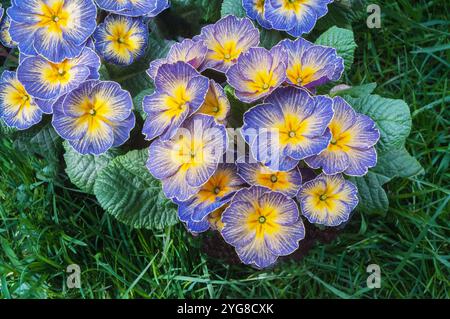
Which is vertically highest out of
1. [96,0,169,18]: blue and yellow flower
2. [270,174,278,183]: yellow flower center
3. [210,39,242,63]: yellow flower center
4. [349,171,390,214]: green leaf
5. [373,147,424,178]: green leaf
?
[96,0,169,18]: blue and yellow flower

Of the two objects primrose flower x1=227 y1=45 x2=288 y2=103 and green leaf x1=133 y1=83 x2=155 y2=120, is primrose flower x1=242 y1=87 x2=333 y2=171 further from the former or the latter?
green leaf x1=133 y1=83 x2=155 y2=120

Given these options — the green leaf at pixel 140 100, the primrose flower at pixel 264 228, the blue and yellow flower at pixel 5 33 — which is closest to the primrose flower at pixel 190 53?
the green leaf at pixel 140 100

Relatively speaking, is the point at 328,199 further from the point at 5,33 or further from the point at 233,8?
the point at 5,33

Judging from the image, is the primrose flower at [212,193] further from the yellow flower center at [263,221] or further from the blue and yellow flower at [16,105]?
the blue and yellow flower at [16,105]

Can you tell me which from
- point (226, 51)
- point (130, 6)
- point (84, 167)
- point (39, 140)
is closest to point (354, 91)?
point (226, 51)

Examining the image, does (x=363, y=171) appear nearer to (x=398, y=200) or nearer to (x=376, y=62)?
(x=398, y=200)

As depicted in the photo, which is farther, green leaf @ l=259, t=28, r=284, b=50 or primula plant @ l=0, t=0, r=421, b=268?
green leaf @ l=259, t=28, r=284, b=50

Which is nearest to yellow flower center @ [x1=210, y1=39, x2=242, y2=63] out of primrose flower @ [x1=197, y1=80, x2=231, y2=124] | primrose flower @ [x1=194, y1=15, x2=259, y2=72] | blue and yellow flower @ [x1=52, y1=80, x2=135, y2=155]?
primrose flower @ [x1=194, y1=15, x2=259, y2=72]
